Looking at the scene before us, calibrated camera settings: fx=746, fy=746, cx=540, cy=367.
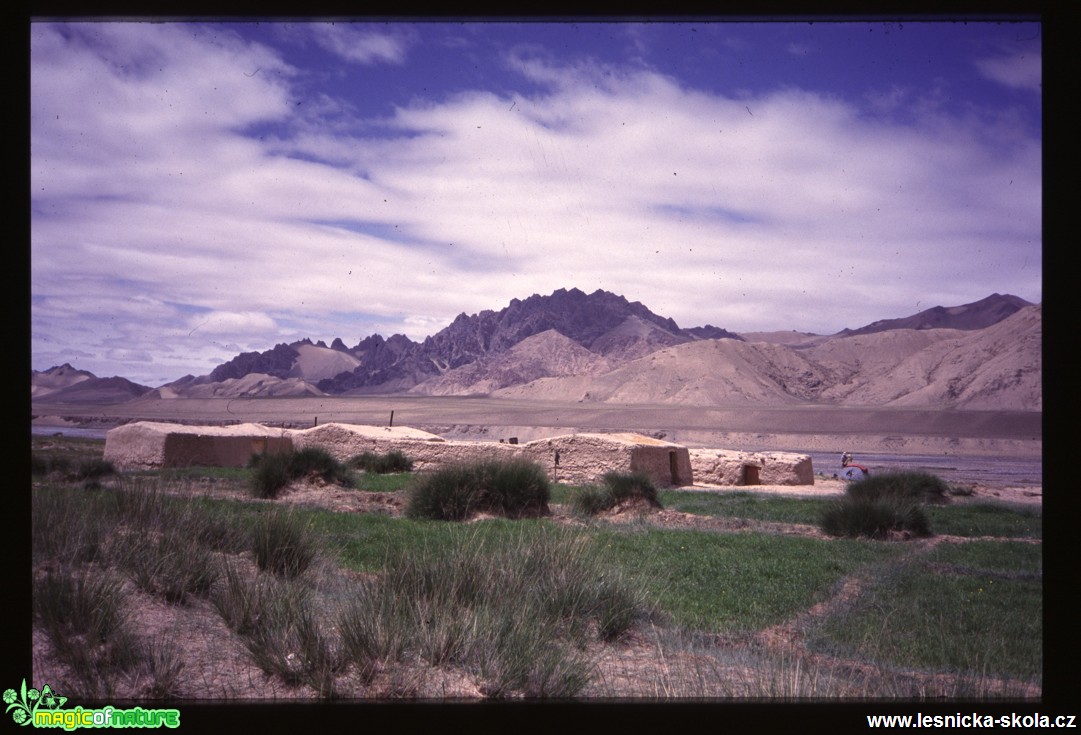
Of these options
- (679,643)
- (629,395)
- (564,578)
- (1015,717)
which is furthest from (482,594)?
(629,395)

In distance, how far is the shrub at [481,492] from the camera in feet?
44.7

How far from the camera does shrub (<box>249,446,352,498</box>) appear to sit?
1662 cm

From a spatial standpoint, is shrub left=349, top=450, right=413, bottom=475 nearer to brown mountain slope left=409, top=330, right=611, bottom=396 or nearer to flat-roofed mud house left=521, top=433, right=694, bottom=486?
flat-roofed mud house left=521, top=433, right=694, bottom=486

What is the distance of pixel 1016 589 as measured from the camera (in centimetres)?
856

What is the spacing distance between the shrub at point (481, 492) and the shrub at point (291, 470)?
4.55m

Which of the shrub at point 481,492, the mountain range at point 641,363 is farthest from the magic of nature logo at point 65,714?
the mountain range at point 641,363

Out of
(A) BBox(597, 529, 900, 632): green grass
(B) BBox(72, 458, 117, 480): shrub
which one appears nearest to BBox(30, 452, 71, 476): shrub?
(B) BBox(72, 458, 117, 480): shrub

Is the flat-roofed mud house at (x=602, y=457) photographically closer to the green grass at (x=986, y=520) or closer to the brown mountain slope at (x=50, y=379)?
the green grass at (x=986, y=520)

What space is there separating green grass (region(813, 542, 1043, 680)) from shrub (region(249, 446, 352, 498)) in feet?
41.7

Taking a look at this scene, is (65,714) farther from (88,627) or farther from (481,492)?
(481,492)

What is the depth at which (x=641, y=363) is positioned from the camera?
95.2m

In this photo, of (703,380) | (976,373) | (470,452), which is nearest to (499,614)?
(470,452)

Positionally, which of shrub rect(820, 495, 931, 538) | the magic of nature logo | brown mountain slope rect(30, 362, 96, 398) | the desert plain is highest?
brown mountain slope rect(30, 362, 96, 398)
